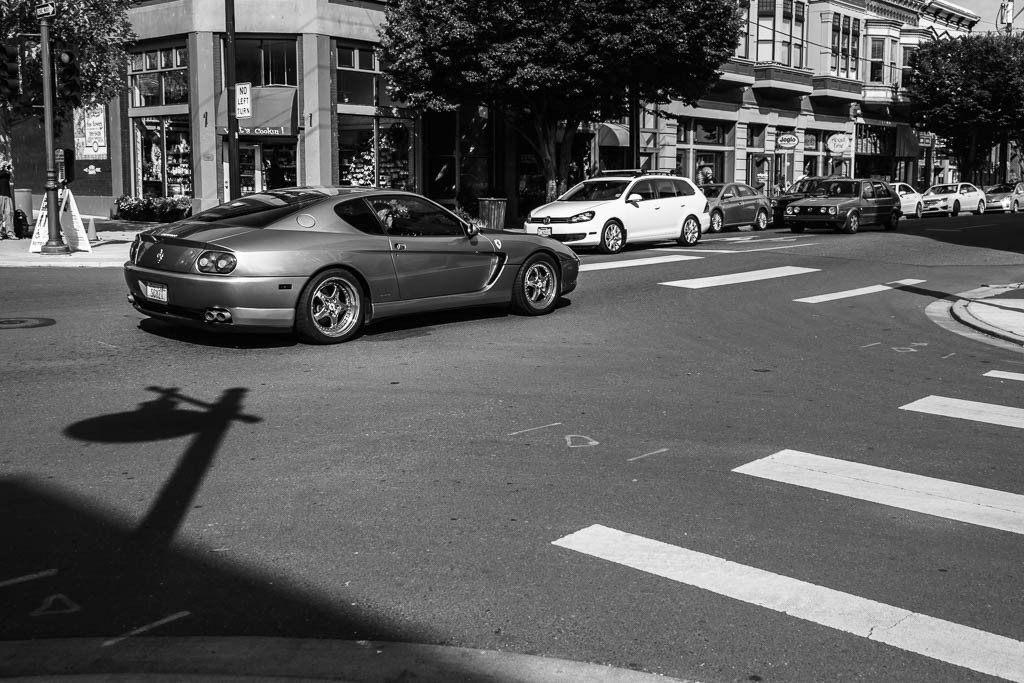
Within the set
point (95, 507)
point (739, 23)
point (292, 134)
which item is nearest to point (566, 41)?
point (739, 23)

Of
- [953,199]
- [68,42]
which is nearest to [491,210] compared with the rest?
[68,42]

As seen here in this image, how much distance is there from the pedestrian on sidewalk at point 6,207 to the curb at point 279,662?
2251 cm

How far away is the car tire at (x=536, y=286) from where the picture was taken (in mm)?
11727

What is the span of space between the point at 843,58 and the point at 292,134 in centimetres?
3294

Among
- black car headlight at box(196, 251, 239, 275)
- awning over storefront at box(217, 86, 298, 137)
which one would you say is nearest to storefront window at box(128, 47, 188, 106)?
awning over storefront at box(217, 86, 298, 137)

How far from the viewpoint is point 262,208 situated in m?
10.2

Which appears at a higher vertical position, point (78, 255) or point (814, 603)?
point (78, 255)

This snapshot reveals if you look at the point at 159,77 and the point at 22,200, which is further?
the point at 159,77

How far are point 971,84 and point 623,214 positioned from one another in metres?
39.9

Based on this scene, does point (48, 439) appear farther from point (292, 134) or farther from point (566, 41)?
point (292, 134)

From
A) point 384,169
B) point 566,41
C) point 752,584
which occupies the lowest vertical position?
point 752,584

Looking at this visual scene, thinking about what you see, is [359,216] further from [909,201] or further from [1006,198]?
[1006,198]

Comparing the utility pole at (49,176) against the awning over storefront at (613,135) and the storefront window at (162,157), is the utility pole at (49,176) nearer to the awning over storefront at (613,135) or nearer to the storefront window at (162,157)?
the storefront window at (162,157)

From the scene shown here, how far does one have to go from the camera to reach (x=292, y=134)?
2959 centimetres
